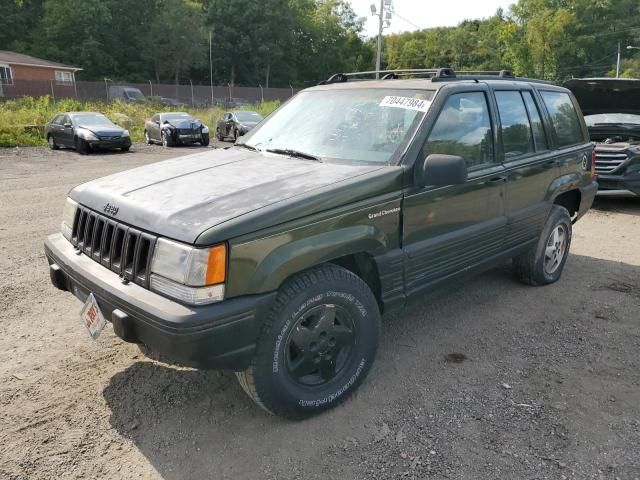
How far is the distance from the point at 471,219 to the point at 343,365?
1.51m

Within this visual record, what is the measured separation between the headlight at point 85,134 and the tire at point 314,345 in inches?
617

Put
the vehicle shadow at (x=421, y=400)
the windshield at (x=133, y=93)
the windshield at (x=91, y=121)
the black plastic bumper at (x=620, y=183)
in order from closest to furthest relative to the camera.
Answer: the vehicle shadow at (x=421, y=400), the black plastic bumper at (x=620, y=183), the windshield at (x=91, y=121), the windshield at (x=133, y=93)

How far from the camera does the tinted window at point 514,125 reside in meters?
4.05

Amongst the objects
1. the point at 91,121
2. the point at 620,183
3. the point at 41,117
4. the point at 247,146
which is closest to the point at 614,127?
the point at 620,183

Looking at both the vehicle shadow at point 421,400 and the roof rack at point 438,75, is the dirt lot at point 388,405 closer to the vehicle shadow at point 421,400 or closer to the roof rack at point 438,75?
the vehicle shadow at point 421,400

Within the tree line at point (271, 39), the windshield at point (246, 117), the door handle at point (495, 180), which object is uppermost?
the tree line at point (271, 39)

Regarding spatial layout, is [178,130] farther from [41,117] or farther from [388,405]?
[388,405]

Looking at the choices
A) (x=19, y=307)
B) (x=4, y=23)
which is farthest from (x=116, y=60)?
(x=19, y=307)

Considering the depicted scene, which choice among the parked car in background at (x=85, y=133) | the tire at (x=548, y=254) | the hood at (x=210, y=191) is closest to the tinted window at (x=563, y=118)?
the tire at (x=548, y=254)

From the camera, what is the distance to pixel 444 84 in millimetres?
3576

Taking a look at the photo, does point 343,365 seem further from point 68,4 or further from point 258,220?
point 68,4

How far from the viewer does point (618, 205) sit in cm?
902

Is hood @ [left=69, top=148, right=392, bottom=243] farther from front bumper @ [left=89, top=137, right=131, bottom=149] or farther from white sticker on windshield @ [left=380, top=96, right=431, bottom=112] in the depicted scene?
front bumper @ [left=89, top=137, right=131, bottom=149]

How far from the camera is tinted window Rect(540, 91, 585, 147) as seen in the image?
4.75m
